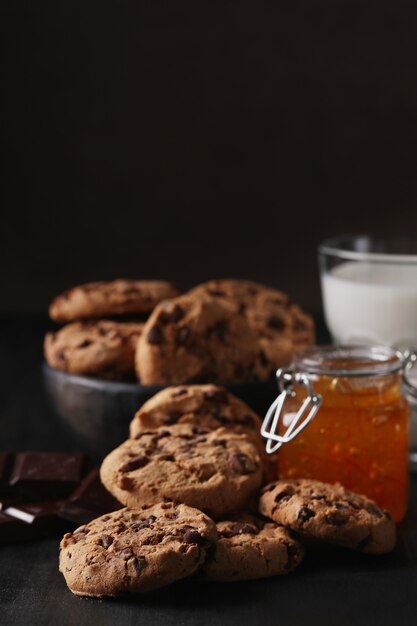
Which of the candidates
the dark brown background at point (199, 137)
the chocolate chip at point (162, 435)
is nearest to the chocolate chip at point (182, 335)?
the chocolate chip at point (162, 435)

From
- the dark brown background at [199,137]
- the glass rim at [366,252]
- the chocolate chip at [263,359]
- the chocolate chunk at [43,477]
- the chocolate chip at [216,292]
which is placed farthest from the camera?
the dark brown background at [199,137]

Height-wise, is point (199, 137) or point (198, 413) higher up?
point (199, 137)

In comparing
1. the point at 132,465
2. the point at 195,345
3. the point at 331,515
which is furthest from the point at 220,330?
the point at 331,515

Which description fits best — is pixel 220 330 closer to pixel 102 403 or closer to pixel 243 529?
pixel 102 403

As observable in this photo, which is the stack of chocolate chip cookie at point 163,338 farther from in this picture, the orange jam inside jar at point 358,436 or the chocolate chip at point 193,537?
the chocolate chip at point 193,537

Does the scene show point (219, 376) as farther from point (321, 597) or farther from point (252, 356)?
point (321, 597)

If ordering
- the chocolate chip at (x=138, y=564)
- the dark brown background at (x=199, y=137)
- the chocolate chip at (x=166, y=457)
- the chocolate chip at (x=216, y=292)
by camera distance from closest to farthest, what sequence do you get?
the chocolate chip at (x=138, y=564) < the chocolate chip at (x=166, y=457) < the chocolate chip at (x=216, y=292) < the dark brown background at (x=199, y=137)
